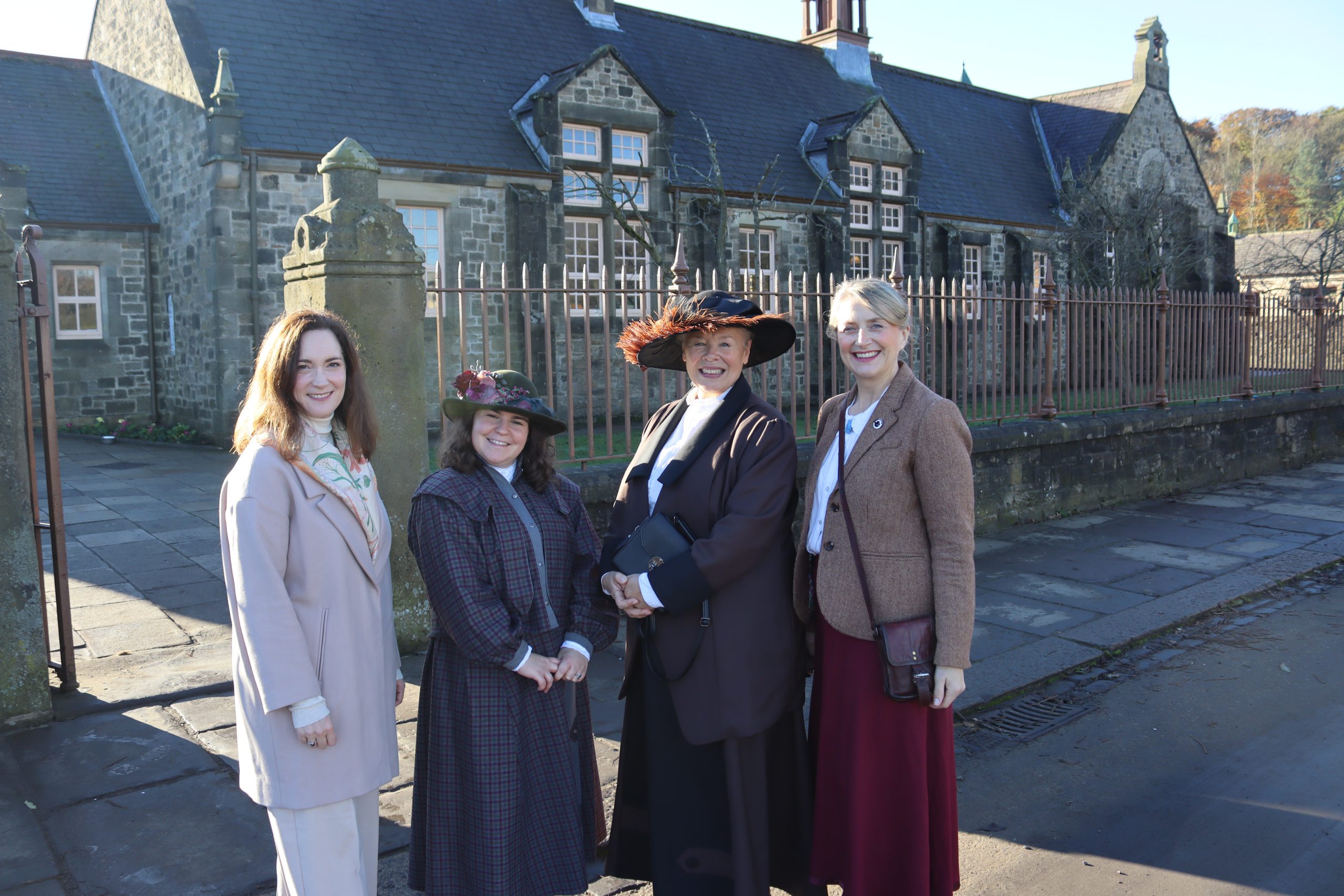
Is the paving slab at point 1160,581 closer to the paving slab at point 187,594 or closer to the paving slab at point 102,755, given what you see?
the paving slab at point 102,755

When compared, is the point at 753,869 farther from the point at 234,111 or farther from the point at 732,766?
the point at 234,111

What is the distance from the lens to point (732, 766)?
2945mm

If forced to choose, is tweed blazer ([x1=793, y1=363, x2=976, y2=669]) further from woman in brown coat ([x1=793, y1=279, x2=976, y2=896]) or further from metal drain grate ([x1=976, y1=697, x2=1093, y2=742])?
metal drain grate ([x1=976, y1=697, x2=1093, y2=742])

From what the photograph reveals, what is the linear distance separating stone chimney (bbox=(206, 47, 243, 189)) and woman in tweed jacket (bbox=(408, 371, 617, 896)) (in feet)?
41.0

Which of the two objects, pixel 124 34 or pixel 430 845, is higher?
pixel 124 34

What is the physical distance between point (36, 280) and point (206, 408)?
12023mm

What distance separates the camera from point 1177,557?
27.1 ft

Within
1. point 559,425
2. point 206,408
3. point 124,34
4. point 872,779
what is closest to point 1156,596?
point 872,779

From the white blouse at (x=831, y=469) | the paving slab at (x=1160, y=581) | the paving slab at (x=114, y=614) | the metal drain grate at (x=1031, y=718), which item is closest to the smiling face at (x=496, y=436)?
the white blouse at (x=831, y=469)

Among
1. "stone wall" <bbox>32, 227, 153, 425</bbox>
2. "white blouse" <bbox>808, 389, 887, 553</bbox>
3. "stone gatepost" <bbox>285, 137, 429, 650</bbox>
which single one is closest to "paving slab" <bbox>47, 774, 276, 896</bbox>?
"stone gatepost" <bbox>285, 137, 429, 650</bbox>

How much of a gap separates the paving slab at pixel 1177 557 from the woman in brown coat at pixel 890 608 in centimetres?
591

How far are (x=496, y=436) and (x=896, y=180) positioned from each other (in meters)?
20.3

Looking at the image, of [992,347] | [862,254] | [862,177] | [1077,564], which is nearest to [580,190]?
[862,177]

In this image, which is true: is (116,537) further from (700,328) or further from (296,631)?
(700,328)
